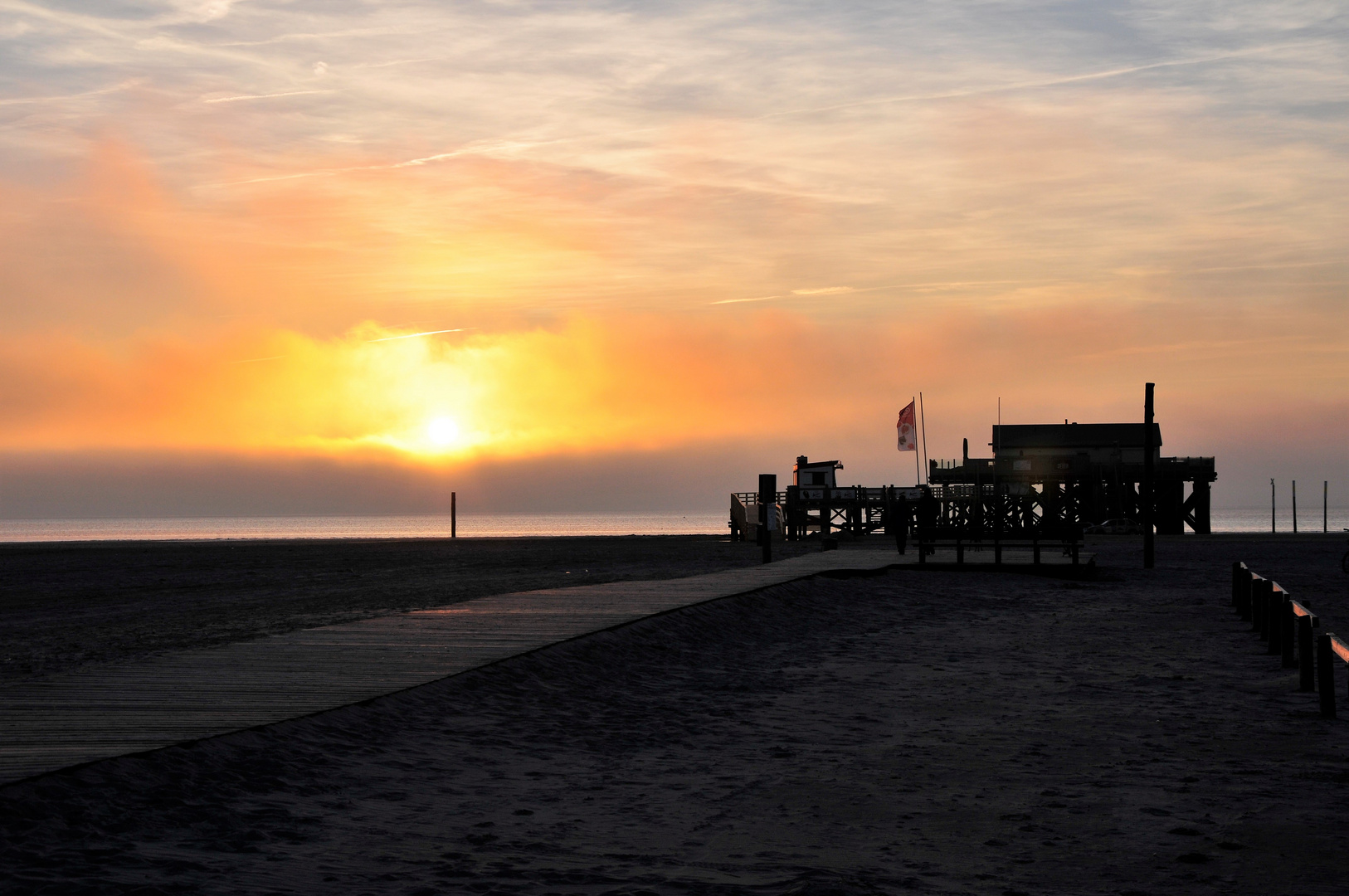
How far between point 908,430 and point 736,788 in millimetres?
47184

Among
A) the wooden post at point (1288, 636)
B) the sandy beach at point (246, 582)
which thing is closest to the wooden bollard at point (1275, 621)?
the wooden post at point (1288, 636)

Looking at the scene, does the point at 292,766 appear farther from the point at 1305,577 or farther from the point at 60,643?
the point at 1305,577

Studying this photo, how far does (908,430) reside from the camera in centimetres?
5484

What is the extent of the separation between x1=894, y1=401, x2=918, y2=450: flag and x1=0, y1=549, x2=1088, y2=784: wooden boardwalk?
119ft

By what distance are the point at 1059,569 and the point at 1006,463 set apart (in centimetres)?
4516

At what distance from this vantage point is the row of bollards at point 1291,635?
37.0 feet

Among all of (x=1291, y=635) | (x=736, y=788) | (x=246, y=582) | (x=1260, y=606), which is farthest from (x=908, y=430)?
(x=736, y=788)

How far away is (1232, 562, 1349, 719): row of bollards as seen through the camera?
11281 mm

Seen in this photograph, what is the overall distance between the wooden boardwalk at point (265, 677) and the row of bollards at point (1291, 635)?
7.46 meters

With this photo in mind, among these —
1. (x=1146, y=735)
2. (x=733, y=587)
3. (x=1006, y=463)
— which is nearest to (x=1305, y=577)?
(x=733, y=587)

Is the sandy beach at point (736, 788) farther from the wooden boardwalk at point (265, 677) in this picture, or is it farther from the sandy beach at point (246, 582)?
the sandy beach at point (246, 582)

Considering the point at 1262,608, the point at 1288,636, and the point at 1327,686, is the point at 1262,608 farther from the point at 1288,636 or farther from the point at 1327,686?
the point at 1327,686

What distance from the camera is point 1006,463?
7362 centimetres

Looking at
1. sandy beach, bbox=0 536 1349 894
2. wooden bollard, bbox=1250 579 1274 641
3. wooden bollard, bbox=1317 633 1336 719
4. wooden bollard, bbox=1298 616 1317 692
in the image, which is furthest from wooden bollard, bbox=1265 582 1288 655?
wooden bollard, bbox=1317 633 1336 719
